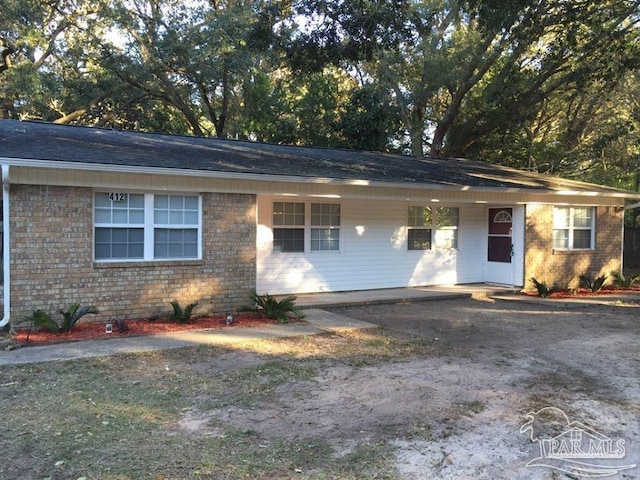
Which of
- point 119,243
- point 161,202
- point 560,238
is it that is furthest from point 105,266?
Result: point 560,238

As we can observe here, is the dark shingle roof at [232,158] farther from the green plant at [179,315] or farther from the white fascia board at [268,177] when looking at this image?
the green plant at [179,315]

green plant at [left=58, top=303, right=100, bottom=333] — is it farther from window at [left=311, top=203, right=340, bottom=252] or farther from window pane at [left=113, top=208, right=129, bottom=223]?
window at [left=311, top=203, right=340, bottom=252]

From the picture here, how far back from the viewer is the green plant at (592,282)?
1423 centimetres

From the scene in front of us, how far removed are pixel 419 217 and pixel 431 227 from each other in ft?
1.54

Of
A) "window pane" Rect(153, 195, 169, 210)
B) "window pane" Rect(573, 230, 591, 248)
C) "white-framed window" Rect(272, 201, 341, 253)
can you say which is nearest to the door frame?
"window pane" Rect(573, 230, 591, 248)

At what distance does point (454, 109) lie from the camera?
21.3 m

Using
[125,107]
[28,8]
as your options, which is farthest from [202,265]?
[125,107]

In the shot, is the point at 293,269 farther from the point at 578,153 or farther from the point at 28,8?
the point at 578,153

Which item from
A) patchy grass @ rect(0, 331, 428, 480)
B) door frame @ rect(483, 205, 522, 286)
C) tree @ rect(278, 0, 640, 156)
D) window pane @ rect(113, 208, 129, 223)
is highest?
tree @ rect(278, 0, 640, 156)

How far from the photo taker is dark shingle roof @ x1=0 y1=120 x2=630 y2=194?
889 centimetres


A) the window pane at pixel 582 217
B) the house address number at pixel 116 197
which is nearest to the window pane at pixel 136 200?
the house address number at pixel 116 197

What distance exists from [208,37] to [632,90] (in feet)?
51.5

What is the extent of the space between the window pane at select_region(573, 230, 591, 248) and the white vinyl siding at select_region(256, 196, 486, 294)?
2.60 meters

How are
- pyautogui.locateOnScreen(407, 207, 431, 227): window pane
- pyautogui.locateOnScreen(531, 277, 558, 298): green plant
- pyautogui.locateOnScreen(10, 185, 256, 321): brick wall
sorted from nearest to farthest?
pyautogui.locateOnScreen(10, 185, 256, 321): brick wall, pyautogui.locateOnScreen(531, 277, 558, 298): green plant, pyautogui.locateOnScreen(407, 207, 431, 227): window pane
